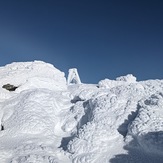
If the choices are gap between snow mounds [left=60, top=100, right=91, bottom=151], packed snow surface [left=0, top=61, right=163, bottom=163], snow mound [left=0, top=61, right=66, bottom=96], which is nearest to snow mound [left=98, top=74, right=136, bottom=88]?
snow mound [left=0, top=61, right=66, bottom=96]

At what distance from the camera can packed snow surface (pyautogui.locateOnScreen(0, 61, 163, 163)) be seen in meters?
16.7

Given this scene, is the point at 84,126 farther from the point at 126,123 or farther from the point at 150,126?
Result: the point at 150,126

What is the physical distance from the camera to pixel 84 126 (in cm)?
1964

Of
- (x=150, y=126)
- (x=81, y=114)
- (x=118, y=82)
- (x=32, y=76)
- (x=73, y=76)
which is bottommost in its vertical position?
(x=150, y=126)

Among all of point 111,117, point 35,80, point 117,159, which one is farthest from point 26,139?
point 35,80

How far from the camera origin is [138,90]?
935 inches

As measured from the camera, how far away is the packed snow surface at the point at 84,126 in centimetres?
1672

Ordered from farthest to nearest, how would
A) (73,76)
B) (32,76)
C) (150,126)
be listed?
(73,76) → (32,76) → (150,126)

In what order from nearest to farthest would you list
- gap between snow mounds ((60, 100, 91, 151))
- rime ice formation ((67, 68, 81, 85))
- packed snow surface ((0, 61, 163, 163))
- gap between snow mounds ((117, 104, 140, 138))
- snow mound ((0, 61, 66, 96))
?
packed snow surface ((0, 61, 163, 163))
gap between snow mounds ((117, 104, 140, 138))
gap between snow mounds ((60, 100, 91, 151))
snow mound ((0, 61, 66, 96))
rime ice formation ((67, 68, 81, 85))

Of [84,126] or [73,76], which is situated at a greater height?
[73,76]

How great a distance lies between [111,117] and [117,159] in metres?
5.16

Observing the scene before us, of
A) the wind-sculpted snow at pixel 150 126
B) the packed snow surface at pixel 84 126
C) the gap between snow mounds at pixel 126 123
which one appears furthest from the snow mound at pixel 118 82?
the wind-sculpted snow at pixel 150 126

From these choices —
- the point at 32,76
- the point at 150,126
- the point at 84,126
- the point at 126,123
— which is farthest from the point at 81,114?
the point at 32,76

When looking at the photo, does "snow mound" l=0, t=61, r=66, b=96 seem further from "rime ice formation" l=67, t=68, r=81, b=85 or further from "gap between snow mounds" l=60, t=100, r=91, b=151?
"gap between snow mounds" l=60, t=100, r=91, b=151
